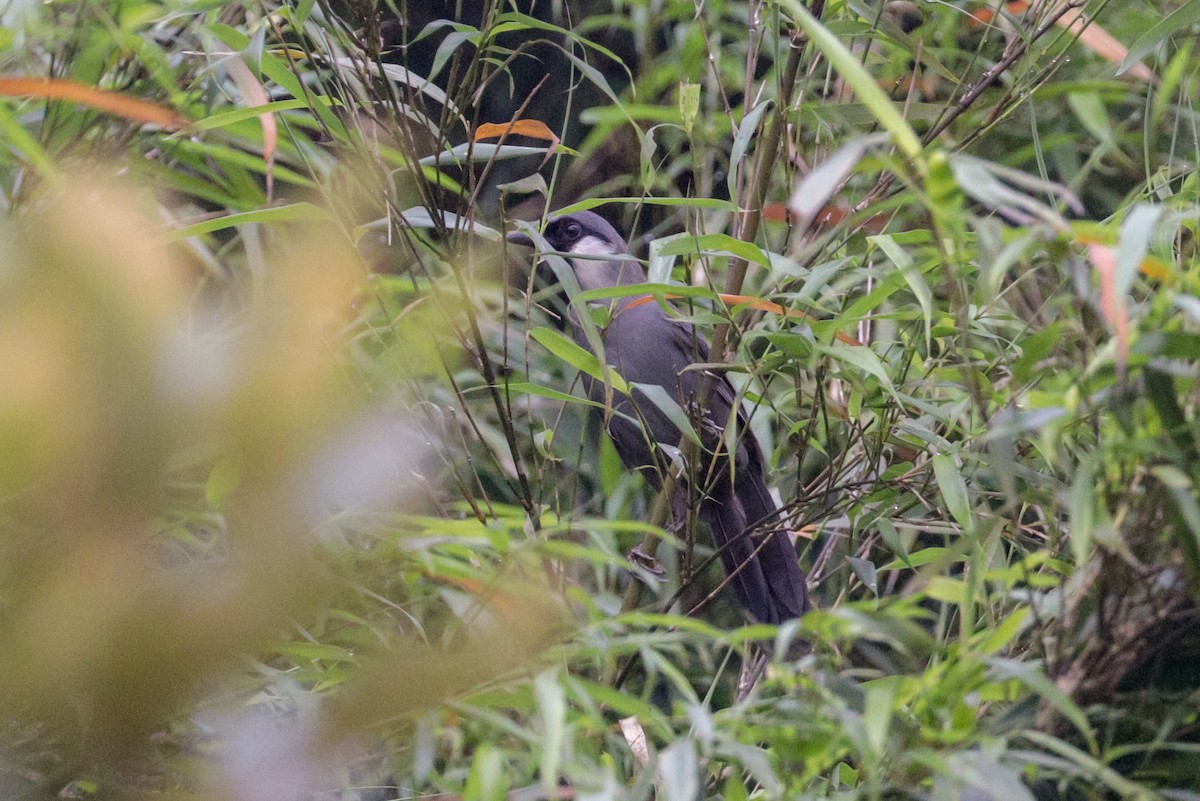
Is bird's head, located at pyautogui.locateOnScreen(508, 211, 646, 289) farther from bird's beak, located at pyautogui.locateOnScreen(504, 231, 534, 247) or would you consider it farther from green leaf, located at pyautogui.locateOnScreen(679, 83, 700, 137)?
green leaf, located at pyautogui.locateOnScreen(679, 83, 700, 137)

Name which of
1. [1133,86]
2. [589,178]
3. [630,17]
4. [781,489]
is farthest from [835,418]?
[630,17]

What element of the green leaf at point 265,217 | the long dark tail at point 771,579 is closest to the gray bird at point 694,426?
the long dark tail at point 771,579

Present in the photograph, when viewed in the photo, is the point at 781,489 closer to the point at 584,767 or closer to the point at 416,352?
the point at 416,352

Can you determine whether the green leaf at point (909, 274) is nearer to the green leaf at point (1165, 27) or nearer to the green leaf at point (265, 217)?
the green leaf at point (1165, 27)

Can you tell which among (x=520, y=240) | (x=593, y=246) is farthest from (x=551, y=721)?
(x=593, y=246)

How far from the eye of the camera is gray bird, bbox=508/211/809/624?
1.60 meters

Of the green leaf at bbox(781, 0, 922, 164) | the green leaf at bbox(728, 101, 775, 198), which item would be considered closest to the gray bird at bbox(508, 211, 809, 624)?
the green leaf at bbox(728, 101, 775, 198)

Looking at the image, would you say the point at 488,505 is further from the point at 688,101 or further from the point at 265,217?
the point at 688,101

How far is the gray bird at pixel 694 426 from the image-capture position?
5.25ft

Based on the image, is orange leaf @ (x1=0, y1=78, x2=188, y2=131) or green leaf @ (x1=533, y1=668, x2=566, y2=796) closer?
green leaf @ (x1=533, y1=668, x2=566, y2=796)

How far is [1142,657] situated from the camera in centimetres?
78

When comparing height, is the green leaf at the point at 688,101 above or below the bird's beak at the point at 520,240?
above

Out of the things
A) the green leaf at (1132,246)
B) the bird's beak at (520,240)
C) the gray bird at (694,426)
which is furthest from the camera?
the bird's beak at (520,240)

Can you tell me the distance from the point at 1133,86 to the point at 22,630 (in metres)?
1.76
